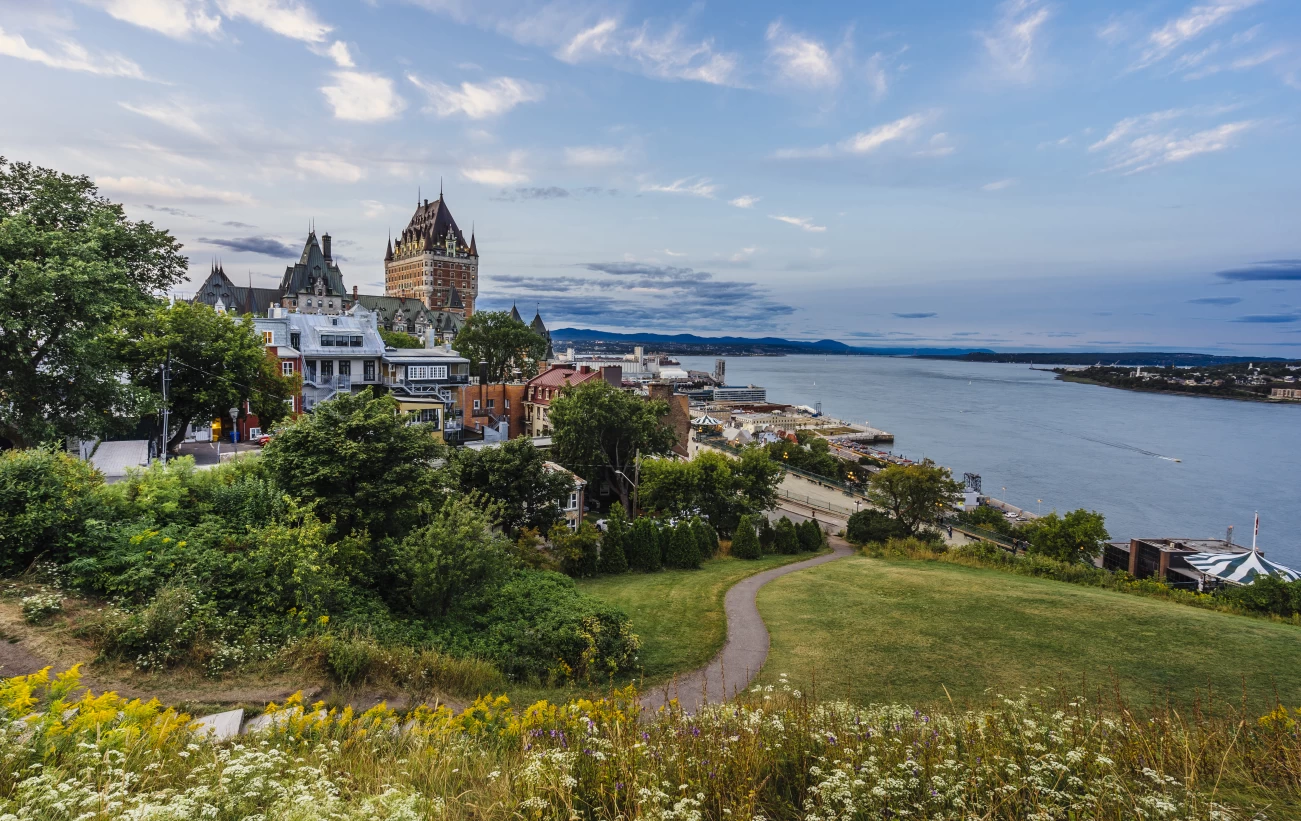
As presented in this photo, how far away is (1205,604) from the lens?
20094 millimetres

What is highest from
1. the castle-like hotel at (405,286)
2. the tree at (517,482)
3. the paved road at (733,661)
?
the castle-like hotel at (405,286)

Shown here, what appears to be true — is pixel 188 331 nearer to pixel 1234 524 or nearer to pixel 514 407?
pixel 514 407

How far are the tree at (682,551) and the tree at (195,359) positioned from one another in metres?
18.6

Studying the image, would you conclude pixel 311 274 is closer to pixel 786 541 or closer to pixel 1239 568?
pixel 786 541

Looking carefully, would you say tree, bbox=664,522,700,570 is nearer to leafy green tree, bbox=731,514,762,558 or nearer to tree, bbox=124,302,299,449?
leafy green tree, bbox=731,514,762,558

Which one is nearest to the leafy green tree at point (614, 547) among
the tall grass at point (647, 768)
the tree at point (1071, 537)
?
the tall grass at point (647, 768)

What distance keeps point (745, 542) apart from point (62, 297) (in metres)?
Result: 25.1

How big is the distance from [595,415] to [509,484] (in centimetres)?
929

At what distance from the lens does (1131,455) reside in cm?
8181

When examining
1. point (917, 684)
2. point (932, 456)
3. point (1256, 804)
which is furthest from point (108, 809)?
point (932, 456)

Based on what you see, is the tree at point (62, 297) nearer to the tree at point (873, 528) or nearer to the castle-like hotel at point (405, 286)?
the tree at point (873, 528)

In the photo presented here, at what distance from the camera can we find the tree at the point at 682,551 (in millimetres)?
25859

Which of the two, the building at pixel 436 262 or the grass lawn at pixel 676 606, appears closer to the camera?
the grass lawn at pixel 676 606

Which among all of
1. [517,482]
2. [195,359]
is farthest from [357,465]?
[195,359]
